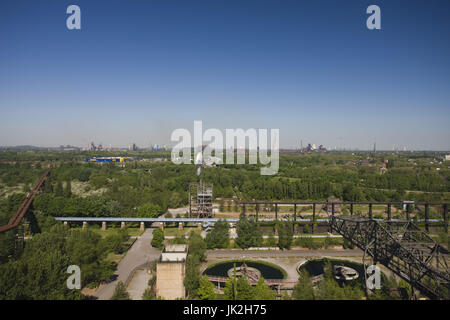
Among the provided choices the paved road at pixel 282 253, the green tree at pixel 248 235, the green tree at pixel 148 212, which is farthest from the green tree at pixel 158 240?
the green tree at pixel 148 212

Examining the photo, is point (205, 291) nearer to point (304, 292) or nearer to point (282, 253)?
point (304, 292)

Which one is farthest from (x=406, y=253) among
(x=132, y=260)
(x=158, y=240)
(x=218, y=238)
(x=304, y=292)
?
(x=132, y=260)

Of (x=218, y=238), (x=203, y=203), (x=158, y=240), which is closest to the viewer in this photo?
(x=158, y=240)

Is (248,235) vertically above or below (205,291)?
below

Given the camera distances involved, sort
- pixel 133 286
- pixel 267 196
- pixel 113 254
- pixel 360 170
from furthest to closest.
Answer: pixel 360 170, pixel 267 196, pixel 113 254, pixel 133 286
